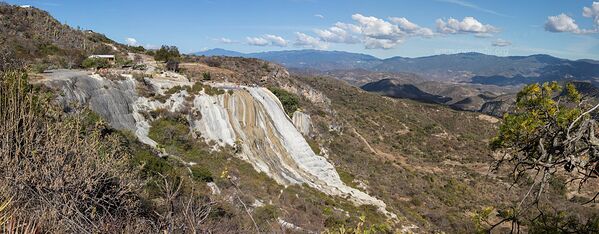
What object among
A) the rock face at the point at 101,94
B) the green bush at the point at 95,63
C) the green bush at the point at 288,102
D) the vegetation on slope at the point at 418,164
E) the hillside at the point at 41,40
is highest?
the hillside at the point at 41,40

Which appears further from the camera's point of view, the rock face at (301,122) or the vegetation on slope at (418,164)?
the rock face at (301,122)

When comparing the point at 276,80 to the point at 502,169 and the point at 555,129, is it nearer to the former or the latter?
the point at 502,169

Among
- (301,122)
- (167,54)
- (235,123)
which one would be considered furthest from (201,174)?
(167,54)

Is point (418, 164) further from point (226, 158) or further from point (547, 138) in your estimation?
point (547, 138)

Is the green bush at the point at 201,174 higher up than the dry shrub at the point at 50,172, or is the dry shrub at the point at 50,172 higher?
the dry shrub at the point at 50,172

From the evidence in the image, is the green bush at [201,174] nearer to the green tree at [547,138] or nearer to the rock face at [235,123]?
the rock face at [235,123]

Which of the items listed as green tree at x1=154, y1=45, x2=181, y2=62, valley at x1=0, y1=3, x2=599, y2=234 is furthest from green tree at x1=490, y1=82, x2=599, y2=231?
green tree at x1=154, y1=45, x2=181, y2=62

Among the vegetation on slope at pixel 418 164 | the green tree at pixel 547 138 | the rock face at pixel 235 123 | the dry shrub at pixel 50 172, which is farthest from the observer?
the vegetation on slope at pixel 418 164

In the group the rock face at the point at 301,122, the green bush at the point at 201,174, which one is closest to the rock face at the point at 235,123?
the green bush at the point at 201,174

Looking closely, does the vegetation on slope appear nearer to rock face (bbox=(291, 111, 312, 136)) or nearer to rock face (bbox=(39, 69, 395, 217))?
rock face (bbox=(291, 111, 312, 136))
